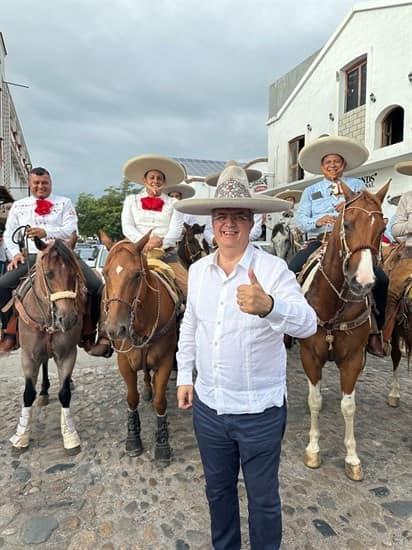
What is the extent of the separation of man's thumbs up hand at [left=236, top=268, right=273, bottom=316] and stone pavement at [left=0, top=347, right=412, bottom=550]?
6.16 feet

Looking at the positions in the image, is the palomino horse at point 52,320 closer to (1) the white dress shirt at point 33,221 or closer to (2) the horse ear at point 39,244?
(2) the horse ear at point 39,244

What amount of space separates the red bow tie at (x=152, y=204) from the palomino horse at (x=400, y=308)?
282 centimetres

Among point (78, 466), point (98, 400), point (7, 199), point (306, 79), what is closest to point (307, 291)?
point (78, 466)

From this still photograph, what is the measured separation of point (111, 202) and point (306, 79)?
2373cm

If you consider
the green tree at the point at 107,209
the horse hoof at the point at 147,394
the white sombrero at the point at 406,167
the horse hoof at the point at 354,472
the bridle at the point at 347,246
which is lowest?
the horse hoof at the point at 354,472

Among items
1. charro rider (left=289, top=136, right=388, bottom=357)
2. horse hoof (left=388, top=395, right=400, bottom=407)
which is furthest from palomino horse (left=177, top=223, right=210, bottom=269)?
horse hoof (left=388, top=395, right=400, bottom=407)

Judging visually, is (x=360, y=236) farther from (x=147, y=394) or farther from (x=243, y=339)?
(x=147, y=394)

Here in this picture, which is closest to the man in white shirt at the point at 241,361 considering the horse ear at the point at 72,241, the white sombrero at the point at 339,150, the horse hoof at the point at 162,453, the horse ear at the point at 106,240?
the horse ear at the point at 106,240

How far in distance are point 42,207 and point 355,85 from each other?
13463 mm

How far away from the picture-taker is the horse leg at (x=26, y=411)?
3.69 metres

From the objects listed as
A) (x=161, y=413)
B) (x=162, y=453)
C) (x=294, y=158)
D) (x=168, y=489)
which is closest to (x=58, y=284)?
(x=161, y=413)

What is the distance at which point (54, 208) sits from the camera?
4.22 m

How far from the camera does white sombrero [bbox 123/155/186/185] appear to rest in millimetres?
4723

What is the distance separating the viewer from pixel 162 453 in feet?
11.5
